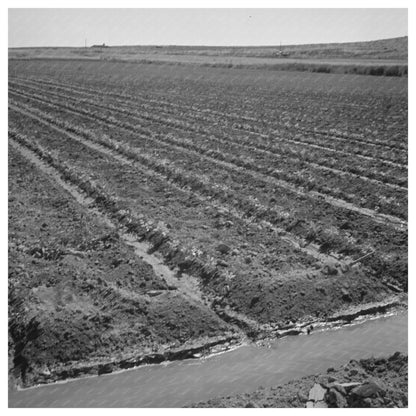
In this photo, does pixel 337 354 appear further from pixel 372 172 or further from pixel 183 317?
pixel 372 172

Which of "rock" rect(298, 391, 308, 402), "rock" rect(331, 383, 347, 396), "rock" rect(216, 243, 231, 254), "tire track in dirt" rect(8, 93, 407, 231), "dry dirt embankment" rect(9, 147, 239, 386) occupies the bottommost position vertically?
"rock" rect(298, 391, 308, 402)

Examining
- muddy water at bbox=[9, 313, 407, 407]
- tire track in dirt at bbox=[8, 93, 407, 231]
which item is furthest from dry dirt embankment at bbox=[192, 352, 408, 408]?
tire track in dirt at bbox=[8, 93, 407, 231]

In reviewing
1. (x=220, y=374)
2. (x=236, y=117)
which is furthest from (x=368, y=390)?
(x=236, y=117)

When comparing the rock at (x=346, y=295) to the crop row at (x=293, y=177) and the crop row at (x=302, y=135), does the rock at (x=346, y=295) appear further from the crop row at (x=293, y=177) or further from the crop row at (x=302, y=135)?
the crop row at (x=302, y=135)

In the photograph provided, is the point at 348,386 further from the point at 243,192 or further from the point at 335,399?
the point at 243,192

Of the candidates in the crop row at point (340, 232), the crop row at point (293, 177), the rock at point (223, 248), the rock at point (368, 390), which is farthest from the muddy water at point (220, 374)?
the crop row at point (293, 177)

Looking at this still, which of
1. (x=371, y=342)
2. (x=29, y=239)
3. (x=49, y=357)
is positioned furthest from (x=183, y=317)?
(x=29, y=239)

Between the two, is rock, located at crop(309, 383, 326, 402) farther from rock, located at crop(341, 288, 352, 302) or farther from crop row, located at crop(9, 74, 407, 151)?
crop row, located at crop(9, 74, 407, 151)
